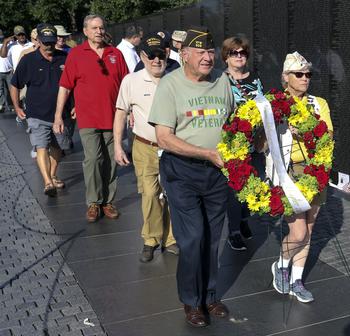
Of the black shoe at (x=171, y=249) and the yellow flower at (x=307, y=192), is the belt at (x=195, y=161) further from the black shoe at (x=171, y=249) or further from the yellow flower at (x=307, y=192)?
the black shoe at (x=171, y=249)

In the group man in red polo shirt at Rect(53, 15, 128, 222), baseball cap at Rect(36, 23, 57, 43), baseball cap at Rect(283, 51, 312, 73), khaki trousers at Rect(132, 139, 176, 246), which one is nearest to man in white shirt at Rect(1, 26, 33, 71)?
baseball cap at Rect(36, 23, 57, 43)

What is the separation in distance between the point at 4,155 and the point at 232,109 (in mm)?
7575

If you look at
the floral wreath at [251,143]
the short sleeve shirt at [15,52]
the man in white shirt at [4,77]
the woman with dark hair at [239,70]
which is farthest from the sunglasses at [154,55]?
the man in white shirt at [4,77]

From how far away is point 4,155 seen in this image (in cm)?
1105

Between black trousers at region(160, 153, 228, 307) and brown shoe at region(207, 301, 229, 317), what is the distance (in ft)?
0.51

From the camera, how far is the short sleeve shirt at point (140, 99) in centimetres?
556

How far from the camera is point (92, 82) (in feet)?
21.9

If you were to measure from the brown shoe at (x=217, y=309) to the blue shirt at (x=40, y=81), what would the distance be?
4.21 metres

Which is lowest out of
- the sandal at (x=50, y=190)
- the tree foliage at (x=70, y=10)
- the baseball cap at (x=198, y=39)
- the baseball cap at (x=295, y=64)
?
the tree foliage at (x=70, y=10)

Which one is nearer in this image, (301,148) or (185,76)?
(185,76)

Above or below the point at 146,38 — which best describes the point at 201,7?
below

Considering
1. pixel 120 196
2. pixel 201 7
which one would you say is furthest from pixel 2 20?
pixel 120 196

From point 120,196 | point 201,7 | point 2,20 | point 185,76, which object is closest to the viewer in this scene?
point 185,76

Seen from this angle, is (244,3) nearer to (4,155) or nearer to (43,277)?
(4,155)
